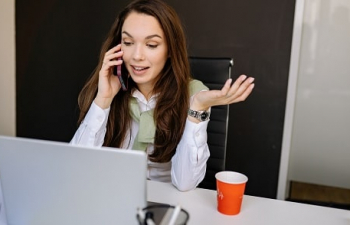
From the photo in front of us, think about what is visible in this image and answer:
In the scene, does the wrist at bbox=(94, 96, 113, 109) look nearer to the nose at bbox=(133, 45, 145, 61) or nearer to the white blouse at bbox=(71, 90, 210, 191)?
the white blouse at bbox=(71, 90, 210, 191)

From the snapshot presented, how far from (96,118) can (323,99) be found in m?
1.56

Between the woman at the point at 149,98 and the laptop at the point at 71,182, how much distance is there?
0.48 metres

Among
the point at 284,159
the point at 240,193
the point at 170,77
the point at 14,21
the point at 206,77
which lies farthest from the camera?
the point at 14,21

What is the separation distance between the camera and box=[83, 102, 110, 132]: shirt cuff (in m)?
1.25

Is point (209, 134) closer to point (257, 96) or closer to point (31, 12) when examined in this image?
point (257, 96)

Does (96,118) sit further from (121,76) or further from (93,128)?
(121,76)

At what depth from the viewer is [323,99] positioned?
2.26m

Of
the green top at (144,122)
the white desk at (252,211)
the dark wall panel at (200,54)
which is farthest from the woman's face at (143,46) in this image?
the dark wall panel at (200,54)

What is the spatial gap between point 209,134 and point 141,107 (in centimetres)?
32

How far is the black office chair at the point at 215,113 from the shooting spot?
1.47 m

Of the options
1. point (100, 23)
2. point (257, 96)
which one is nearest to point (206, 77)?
point (257, 96)

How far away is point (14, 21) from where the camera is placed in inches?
104

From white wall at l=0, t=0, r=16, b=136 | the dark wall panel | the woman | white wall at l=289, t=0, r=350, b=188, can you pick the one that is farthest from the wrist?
white wall at l=0, t=0, r=16, b=136

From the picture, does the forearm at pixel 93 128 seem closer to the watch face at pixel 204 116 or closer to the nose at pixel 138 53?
the nose at pixel 138 53
